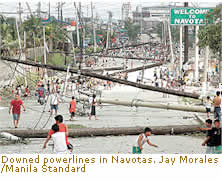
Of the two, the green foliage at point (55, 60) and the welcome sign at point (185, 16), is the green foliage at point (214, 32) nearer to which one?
the welcome sign at point (185, 16)

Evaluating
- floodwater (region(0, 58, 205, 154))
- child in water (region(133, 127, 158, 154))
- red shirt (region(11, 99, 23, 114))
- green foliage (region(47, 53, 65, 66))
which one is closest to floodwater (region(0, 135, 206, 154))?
floodwater (region(0, 58, 205, 154))

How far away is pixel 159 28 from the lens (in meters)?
117

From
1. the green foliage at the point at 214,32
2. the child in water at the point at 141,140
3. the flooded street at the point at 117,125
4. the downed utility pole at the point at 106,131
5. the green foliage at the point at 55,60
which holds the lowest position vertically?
the flooded street at the point at 117,125

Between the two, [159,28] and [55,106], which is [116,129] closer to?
[55,106]

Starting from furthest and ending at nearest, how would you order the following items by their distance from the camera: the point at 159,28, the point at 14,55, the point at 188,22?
the point at 159,28
the point at 14,55
the point at 188,22

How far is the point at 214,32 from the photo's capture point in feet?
55.3

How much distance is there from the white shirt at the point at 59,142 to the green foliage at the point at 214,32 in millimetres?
9130

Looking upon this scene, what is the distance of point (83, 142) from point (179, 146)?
2.85 m

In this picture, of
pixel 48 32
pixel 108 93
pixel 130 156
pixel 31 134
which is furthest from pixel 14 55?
pixel 130 156

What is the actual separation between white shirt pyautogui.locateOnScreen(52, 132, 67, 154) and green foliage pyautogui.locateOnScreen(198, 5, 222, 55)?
9.13m

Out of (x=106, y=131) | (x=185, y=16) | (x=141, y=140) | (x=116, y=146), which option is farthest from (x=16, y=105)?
(x=185, y=16)

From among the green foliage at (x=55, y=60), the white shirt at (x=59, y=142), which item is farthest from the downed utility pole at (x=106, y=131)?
the green foliage at (x=55, y=60)

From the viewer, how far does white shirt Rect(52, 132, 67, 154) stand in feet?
30.3

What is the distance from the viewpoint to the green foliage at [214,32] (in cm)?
1672
